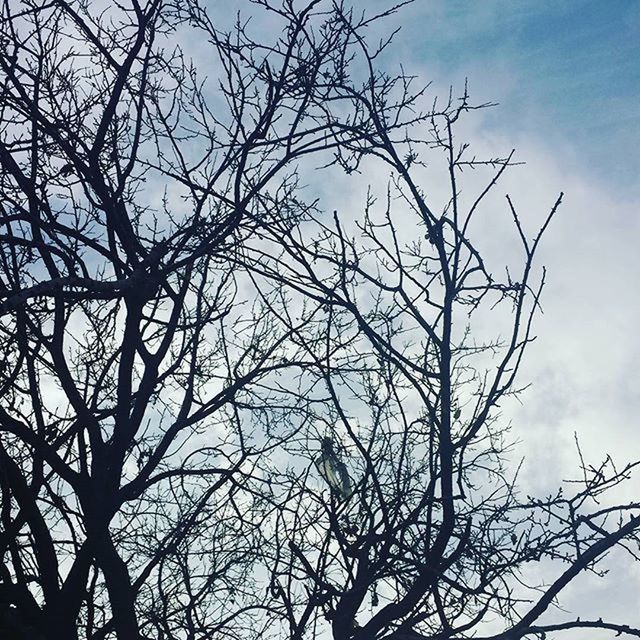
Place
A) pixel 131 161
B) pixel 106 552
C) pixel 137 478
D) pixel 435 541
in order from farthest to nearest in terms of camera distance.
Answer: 1. pixel 131 161
2. pixel 137 478
3. pixel 106 552
4. pixel 435 541

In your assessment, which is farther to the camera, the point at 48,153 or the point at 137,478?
the point at 48,153

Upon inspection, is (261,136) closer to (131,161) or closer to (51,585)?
(131,161)

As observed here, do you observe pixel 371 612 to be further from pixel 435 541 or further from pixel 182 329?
pixel 182 329

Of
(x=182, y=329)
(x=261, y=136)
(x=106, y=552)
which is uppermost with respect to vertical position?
(x=261, y=136)

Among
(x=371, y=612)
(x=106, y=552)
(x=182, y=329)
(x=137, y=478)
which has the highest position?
(x=182, y=329)

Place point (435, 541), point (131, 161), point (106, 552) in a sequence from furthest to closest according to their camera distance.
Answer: point (131, 161), point (106, 552), point (435, 541)

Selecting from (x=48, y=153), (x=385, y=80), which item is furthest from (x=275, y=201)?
(x=48, y=153)

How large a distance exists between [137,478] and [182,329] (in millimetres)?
1240

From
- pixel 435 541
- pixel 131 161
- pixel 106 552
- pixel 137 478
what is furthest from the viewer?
pixel 131 161

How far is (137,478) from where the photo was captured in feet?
18.6

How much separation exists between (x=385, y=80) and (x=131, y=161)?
5.94 ft

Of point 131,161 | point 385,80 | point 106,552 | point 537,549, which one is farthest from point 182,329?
point 537,549

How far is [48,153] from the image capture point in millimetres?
6262

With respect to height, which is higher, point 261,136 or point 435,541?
point 261,136
